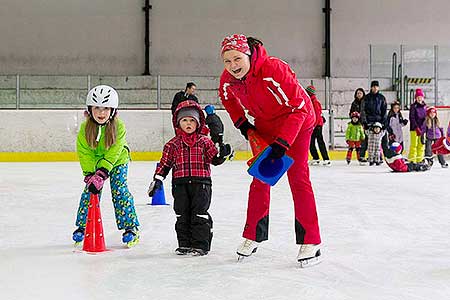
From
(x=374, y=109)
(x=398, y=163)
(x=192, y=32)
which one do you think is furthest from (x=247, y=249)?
(x=192, y=32)

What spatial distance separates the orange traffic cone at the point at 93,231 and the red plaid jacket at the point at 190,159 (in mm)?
389

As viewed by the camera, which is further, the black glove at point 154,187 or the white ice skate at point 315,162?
the white ice skate at point 315,162

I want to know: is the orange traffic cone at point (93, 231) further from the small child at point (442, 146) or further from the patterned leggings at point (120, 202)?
the small child at point (442, 146)

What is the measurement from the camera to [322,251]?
374 centimetres

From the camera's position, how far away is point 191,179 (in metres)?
3.68

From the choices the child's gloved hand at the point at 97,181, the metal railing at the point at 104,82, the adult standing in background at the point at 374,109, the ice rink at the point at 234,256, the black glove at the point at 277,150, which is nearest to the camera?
the ice rink at the point at 234,256

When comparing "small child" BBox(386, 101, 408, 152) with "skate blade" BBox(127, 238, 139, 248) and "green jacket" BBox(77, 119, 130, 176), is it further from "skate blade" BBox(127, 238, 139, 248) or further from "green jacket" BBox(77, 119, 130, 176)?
"green jacket" BBox(77, 119, 130, 176)

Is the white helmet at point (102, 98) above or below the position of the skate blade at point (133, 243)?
above

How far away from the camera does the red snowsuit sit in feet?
10.5

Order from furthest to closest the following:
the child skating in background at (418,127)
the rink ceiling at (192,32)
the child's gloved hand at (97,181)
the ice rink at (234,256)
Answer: the rink ceiling at (192,32) → the child skating in background at (418,127) → the child's gloved hand at (97,181) → the ice rink at (234,256)

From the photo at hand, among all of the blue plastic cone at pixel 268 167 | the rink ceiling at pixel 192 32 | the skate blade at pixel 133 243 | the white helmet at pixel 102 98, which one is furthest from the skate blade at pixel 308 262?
the rink ceiling at pixel 192 32

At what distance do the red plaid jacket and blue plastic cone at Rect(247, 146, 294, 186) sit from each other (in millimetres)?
462

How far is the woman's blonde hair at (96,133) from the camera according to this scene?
12.1 ft

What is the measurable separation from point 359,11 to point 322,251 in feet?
47.7
